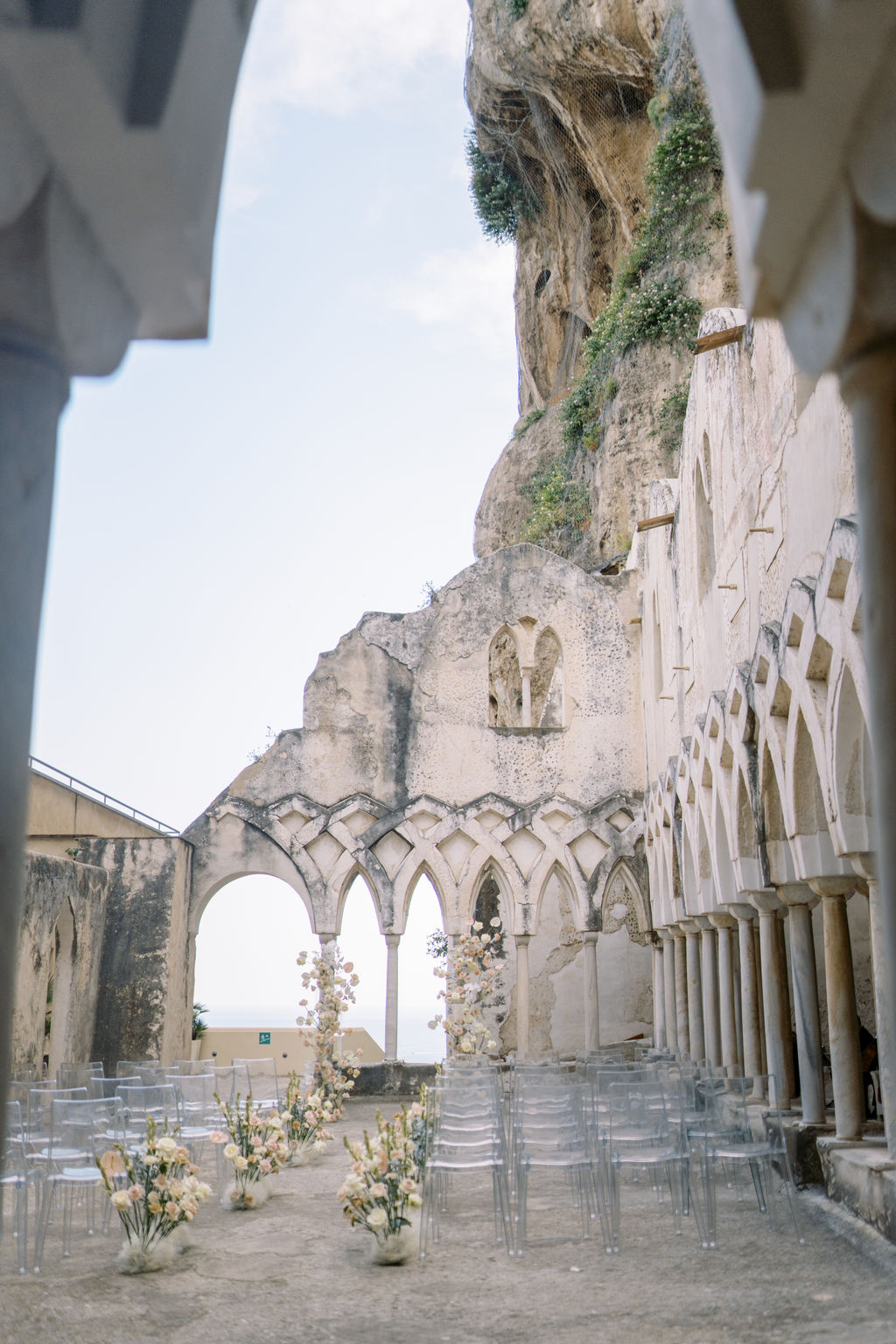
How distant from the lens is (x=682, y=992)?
1345 centimetres

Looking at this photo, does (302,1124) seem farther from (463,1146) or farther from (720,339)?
(720,339)

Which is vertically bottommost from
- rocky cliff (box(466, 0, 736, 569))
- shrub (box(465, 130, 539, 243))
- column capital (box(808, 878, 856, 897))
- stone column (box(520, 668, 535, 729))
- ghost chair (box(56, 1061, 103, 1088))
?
ghost chair (box(56, 1061, 103, 1088))

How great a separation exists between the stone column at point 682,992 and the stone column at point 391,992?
3369 millimetres

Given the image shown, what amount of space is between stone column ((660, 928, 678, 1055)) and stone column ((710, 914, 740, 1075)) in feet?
8.82

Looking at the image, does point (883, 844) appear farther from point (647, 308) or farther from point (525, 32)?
point (525, 32)

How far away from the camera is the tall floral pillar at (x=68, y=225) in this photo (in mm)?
1779

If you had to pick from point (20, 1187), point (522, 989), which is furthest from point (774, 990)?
point (522, 989)

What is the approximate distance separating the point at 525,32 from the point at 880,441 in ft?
76.7

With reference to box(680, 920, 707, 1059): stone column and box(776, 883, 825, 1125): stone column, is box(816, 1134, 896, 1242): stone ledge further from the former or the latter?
box(680, 920, 707, 1059): stone column

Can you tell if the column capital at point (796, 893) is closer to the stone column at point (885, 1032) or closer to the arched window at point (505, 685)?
the stone column at point (885, 1032)

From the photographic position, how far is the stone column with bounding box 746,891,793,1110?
8664mm

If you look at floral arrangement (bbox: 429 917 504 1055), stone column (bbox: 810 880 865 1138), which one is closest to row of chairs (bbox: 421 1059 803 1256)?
stone column (bbox: 810 880 865 1138)

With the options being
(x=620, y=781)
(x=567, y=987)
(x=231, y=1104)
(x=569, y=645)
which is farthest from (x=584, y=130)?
(x=231, y=1104)

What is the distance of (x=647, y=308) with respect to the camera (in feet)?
65.5
